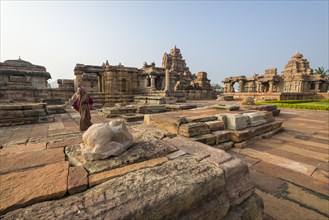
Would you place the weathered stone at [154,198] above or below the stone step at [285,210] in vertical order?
above

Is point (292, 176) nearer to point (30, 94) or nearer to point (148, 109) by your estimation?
point (148, 109)

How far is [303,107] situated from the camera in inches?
449

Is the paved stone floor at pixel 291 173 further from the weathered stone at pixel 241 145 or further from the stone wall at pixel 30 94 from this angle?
the stone wall at pixel 30 94

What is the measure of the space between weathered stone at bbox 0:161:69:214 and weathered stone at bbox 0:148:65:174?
18 centimetres

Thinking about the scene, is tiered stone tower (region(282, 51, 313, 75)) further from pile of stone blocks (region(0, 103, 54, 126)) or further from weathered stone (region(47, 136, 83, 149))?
weathered stone (region(47, 136, 83, 149))

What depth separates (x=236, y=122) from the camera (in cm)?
407

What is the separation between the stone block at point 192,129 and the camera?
3428 millimetres

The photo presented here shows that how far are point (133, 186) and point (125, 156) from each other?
1.63 ft

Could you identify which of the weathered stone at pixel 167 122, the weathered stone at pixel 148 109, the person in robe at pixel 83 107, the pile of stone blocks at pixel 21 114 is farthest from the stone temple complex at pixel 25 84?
the weathered stone at pixel 167 122

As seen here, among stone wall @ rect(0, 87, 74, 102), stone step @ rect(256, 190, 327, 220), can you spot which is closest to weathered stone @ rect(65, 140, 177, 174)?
stone step @ rect(256, 190, 327, 220)

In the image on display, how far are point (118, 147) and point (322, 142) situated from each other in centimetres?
500

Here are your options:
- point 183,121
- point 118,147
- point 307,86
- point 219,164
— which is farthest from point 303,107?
point 307,86

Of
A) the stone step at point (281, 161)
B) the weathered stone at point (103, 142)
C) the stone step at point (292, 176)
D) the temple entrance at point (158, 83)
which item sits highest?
the temple entrance at point (158, 83)

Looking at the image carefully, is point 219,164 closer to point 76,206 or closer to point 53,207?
point 76,206
